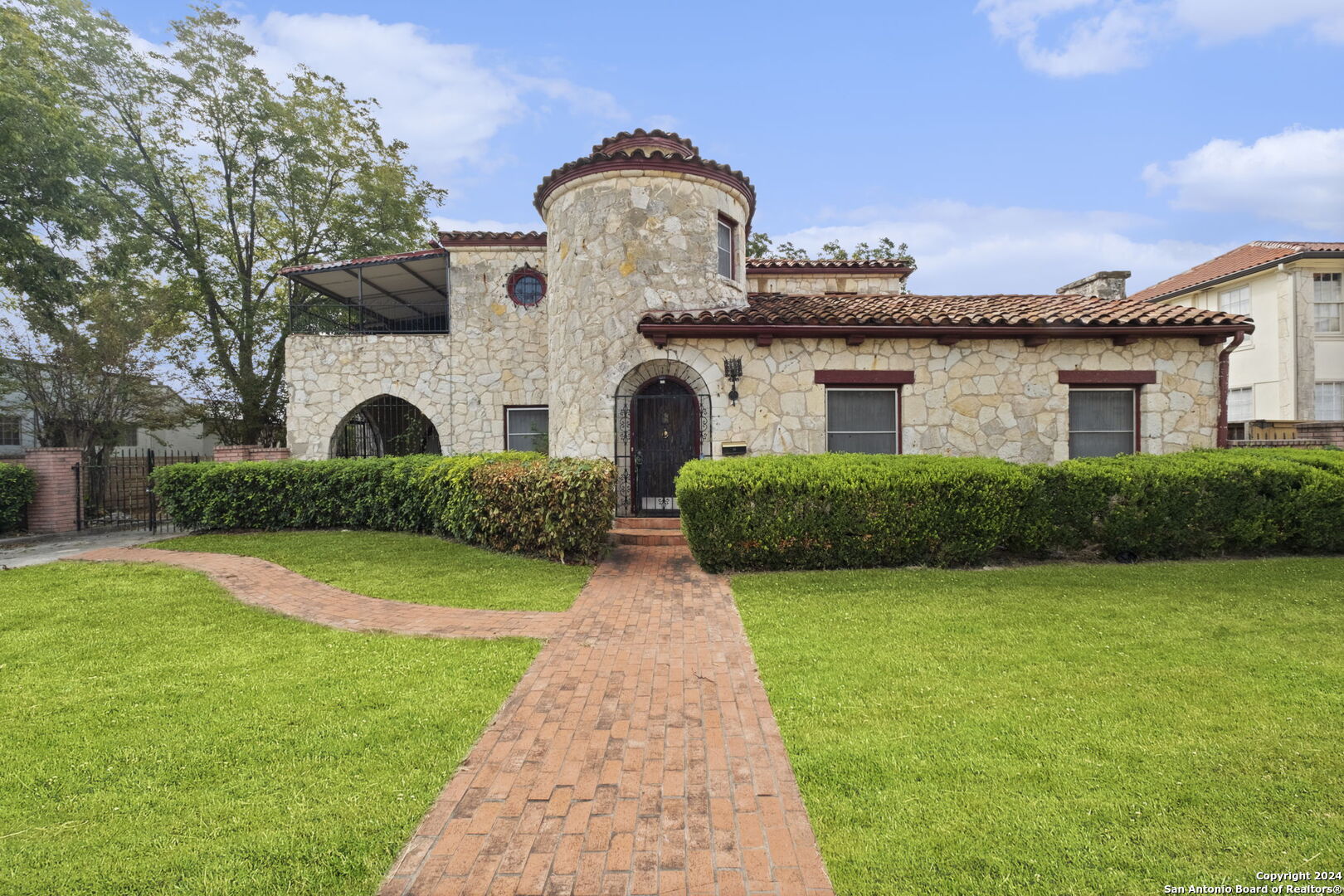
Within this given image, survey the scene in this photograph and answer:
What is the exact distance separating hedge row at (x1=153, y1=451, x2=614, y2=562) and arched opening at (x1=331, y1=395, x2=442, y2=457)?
3192mm

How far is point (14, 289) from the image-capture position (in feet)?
43.7

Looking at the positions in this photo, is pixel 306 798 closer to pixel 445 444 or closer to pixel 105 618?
pixel 105 618

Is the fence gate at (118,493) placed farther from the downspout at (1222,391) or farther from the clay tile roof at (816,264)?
the downspout at (1222,391)

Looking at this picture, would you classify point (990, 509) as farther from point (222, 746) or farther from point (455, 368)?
point (455, 368)

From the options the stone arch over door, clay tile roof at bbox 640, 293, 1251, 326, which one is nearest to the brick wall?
the stone arch over door

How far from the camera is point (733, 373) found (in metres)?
10.2

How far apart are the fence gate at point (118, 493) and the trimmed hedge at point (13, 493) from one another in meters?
0.75

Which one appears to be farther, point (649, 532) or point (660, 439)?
point (660, 439)

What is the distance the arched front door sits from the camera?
10695 millimetres

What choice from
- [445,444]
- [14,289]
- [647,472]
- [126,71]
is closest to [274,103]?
[126,71]

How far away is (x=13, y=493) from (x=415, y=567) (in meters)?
9.95

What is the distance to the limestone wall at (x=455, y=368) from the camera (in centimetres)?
1442

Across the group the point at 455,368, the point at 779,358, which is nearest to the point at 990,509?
the point at 779,358

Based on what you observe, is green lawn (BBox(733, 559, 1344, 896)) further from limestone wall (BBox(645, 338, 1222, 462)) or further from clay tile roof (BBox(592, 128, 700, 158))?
clay tile roof (BBox(592, 128, 700, 158))
